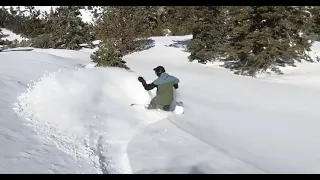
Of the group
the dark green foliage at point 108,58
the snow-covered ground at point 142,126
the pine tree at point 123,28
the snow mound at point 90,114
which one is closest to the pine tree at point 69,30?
the pine tree at point 123,28

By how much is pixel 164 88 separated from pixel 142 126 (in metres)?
1.59

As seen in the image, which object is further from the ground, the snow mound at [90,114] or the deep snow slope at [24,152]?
the deep snow slope at [24,152]

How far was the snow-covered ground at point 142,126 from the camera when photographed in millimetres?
5746

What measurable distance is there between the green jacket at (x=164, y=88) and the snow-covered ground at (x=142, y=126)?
1.12 feet

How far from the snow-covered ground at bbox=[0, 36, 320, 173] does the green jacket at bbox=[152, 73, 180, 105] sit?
34 cm

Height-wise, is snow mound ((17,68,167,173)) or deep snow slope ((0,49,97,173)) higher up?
deep snow slope ((0,49,97,173))

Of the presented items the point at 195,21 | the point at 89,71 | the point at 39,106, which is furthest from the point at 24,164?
the point at 195,21

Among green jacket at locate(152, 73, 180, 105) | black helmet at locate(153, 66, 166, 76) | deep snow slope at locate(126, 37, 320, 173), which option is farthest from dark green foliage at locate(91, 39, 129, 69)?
green jacket at locate(152, 73, 180, 105)

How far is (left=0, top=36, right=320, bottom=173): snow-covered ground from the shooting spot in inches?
226

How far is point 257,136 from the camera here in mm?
7613

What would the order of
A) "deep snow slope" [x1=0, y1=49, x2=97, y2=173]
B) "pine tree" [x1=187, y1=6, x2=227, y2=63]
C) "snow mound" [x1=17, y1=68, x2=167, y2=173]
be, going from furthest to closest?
"pine tree" [x1=187, y1=6, x2=227, y2=63] < "snow mound" [x1=17, y1=68, x2=167, y2=173] < "deep snow slope" [x1=0, y1=49, x2=97, y2=173]

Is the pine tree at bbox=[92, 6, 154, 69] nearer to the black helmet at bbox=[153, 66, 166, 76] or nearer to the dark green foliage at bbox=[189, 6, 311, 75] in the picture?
the dark green foliage at bbox=[189, 6, 311, 75]

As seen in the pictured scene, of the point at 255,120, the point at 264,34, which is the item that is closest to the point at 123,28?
the point at 264,34

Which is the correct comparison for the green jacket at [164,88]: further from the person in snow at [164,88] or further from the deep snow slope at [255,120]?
the deep snow slope at [255,120]
